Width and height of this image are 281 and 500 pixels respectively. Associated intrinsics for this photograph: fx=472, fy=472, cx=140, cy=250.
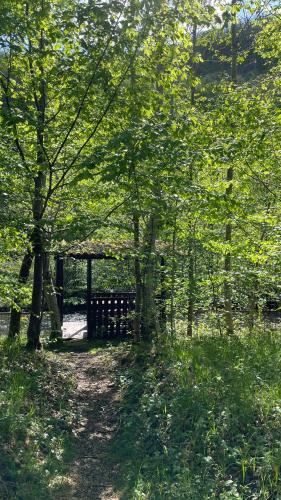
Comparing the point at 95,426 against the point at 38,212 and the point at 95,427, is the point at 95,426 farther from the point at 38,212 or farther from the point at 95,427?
the point at 38,212

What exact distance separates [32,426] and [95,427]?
999 mm

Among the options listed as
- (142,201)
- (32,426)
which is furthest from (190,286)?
(32,426)

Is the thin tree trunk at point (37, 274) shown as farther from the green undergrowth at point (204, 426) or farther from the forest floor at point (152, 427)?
the green undergrowth at point (204, 426)

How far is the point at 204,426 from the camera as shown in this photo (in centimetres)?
436

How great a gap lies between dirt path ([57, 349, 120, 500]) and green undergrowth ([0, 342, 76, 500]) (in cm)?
15

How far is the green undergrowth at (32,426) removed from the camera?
3.87m

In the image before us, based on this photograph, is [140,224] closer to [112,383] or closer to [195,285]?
[195,285]

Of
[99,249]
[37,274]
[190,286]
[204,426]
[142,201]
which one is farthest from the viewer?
[99,249]

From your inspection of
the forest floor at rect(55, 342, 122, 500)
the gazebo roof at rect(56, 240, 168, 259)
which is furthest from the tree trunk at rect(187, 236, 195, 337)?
the forest floor at rect(55, 342, 122, 500)

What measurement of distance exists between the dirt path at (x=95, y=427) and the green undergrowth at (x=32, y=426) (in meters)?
0.15

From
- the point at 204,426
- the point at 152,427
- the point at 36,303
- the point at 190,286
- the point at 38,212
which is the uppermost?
the point at 38,212

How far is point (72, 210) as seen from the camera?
6.73 meters

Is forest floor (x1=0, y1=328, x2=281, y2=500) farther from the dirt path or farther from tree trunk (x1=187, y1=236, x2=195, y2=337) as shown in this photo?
tree trunk (x1=187, y1=236, x2=195, y2=337)

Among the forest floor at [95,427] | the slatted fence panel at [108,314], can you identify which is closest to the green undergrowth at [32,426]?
the forest floor at [95,427]
